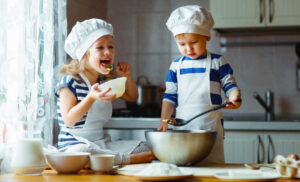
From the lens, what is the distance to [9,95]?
177 cm

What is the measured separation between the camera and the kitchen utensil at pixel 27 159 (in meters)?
1.36

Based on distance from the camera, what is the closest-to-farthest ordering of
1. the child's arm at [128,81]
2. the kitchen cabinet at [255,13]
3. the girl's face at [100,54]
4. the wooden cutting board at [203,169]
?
the wooden cutting board at [203,169], the girl's face at [100,54], the child's arm at [128,81], the kitchen cabinet at [255,13]

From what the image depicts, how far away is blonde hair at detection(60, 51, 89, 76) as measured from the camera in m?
1.83

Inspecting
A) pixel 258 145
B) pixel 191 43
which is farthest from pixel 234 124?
pixel 191 43

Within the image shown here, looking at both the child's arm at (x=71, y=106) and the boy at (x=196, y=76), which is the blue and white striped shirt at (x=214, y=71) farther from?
the child's arm at (x=71, y=106)

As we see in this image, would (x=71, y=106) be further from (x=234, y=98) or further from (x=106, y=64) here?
(x=234, y=98)

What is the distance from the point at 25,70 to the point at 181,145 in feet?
2.69

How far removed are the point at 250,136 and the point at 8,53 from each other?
1604 millimetres

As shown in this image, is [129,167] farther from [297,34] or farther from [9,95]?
[297,34]

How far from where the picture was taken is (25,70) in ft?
6.13

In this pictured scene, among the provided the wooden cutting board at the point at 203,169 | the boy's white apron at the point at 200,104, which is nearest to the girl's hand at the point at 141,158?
the wooden cutting board at the point at 203,169

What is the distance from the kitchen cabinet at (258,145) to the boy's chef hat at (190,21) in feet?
3.66

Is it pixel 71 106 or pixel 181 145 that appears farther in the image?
pixel 71 106

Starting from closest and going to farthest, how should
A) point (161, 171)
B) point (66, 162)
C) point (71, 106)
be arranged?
1. point (161, 171)
2. point (66, 162)
3. point (71, 106)
